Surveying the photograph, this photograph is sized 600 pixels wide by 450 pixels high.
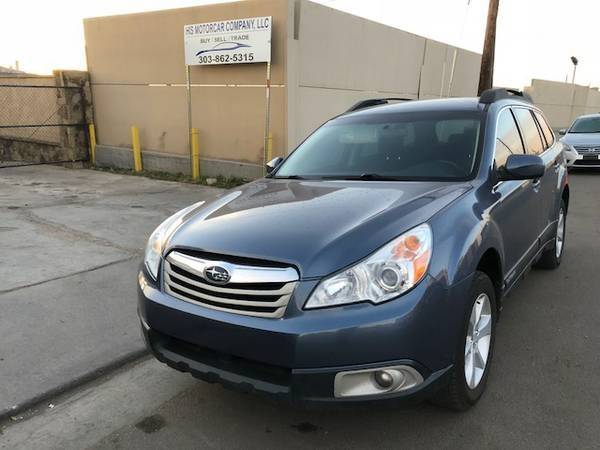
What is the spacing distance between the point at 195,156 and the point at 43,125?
4.75 m

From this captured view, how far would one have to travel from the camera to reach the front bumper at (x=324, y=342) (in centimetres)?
217

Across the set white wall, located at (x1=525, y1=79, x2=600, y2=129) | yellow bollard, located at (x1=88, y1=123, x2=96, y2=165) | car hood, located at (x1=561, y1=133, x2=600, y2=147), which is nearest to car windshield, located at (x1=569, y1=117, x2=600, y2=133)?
car hood, located at (x1=561, y1=133, x2=600, y2=147)

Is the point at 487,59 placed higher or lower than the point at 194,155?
higher

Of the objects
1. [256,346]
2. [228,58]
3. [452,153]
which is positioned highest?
[228,58]

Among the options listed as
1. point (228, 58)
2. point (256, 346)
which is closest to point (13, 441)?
point (256, 346)

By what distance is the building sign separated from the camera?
32.9 feet

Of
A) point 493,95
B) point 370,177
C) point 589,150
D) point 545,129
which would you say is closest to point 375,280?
point 370,177

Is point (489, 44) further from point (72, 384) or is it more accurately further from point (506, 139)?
point (72, 384)

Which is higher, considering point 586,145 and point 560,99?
point 560,99

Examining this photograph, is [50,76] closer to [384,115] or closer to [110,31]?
[110,31]

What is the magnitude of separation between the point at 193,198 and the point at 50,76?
24.3ft

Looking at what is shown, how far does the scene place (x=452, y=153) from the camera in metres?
3.42

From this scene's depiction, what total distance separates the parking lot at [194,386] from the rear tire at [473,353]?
14cm

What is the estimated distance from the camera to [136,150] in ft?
41.8
